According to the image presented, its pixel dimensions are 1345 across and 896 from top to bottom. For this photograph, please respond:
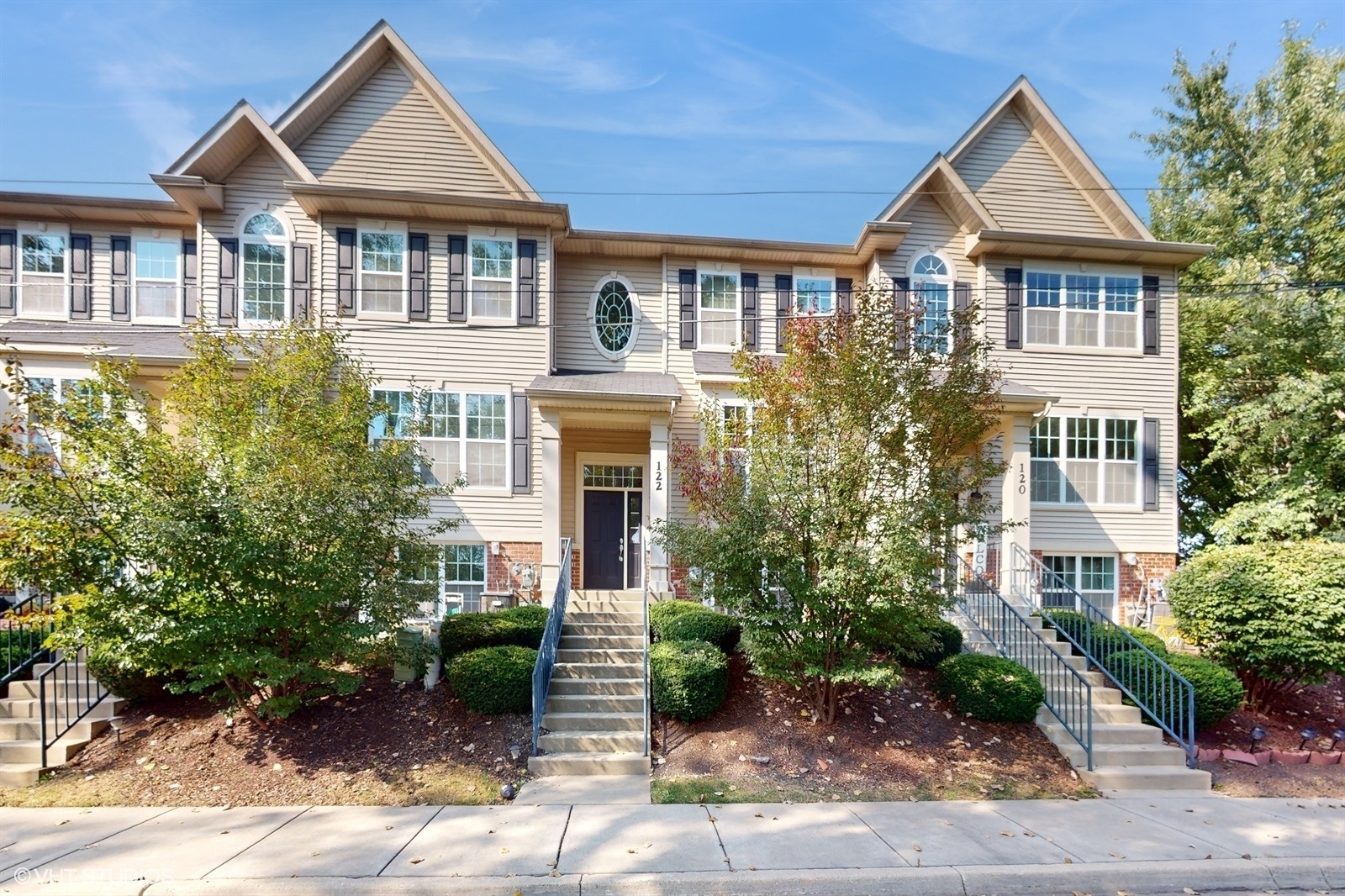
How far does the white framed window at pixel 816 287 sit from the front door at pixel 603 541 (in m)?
5.86

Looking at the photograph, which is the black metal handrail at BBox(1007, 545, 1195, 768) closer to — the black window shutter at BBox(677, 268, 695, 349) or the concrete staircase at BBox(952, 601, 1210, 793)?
the concrete staircase at BBox(952, 601, 1210, 793)

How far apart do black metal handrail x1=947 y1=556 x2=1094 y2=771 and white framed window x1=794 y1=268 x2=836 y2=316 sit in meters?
6.42

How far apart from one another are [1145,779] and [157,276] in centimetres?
1748

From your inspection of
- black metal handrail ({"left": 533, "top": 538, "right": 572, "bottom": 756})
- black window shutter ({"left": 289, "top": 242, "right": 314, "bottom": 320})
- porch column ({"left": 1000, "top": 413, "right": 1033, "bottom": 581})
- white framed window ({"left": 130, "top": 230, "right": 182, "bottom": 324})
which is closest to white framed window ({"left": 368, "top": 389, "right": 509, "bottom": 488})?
black window shutter ({"left": 289, "top": 242, "right": 314, "bottom": 320})

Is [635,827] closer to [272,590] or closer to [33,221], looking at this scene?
[272,590]

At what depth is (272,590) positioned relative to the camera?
6594 mm

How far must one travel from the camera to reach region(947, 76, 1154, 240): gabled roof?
574 inches

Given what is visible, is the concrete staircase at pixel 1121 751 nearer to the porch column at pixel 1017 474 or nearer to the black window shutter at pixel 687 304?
the porch column at pixel 1017 474

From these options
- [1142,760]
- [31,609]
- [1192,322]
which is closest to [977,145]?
[1192,322]

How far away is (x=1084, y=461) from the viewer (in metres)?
14.1

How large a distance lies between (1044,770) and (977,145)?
13.2 m

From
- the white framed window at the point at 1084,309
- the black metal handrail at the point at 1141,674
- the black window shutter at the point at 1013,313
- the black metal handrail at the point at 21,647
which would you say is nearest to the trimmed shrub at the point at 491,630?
the black metal handrail at the point at 21,647

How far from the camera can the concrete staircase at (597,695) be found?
7.07 metres

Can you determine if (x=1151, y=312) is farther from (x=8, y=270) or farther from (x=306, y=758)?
(x=8, y=270)
